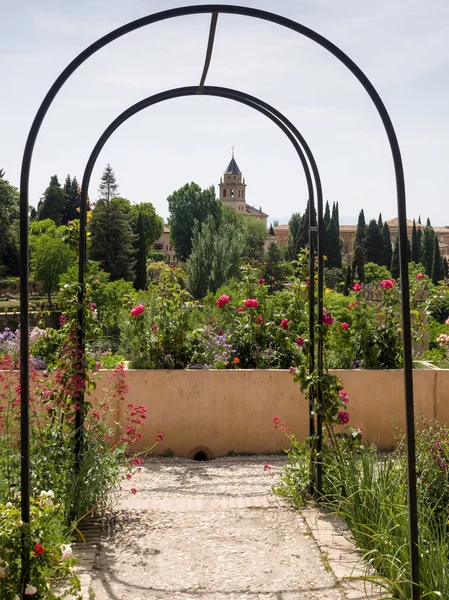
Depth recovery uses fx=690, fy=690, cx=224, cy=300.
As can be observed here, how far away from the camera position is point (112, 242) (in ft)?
127

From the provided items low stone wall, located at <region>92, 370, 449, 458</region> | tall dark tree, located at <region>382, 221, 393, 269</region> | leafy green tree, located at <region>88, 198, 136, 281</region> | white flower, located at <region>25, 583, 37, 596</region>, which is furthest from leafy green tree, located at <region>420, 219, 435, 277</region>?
white flower, located at <region>25, 583, 37, 596</region>

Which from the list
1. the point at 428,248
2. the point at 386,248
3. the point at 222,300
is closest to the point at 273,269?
the point at 386,248

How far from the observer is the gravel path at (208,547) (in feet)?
8.90

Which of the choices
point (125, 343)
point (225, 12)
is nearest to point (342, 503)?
point (225, 12)

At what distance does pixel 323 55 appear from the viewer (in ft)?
9.41

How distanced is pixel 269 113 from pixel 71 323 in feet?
5.20

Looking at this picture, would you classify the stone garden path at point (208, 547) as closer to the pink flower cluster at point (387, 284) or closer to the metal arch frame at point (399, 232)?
the metal arch frame at point (399, 232)

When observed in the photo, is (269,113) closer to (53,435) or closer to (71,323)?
(71,323)

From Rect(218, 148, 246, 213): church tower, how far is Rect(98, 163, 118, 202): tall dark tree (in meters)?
42.7

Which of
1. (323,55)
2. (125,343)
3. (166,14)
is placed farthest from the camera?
(125,343)

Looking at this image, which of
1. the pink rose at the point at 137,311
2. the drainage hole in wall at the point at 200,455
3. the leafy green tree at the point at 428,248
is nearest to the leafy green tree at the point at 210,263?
the leafy green tree at the point at 428,248

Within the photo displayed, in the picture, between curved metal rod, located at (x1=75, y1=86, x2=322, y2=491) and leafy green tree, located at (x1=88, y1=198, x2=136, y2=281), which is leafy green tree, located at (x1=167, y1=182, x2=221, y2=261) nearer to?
leafy green tree, located at (x1=88, y1=198, x2=136, y2=281)

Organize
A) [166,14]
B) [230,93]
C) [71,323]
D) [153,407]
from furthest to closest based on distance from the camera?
[153,407] → [71,323] → [230,93] → [166,14]

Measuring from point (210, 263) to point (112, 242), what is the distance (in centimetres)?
713
